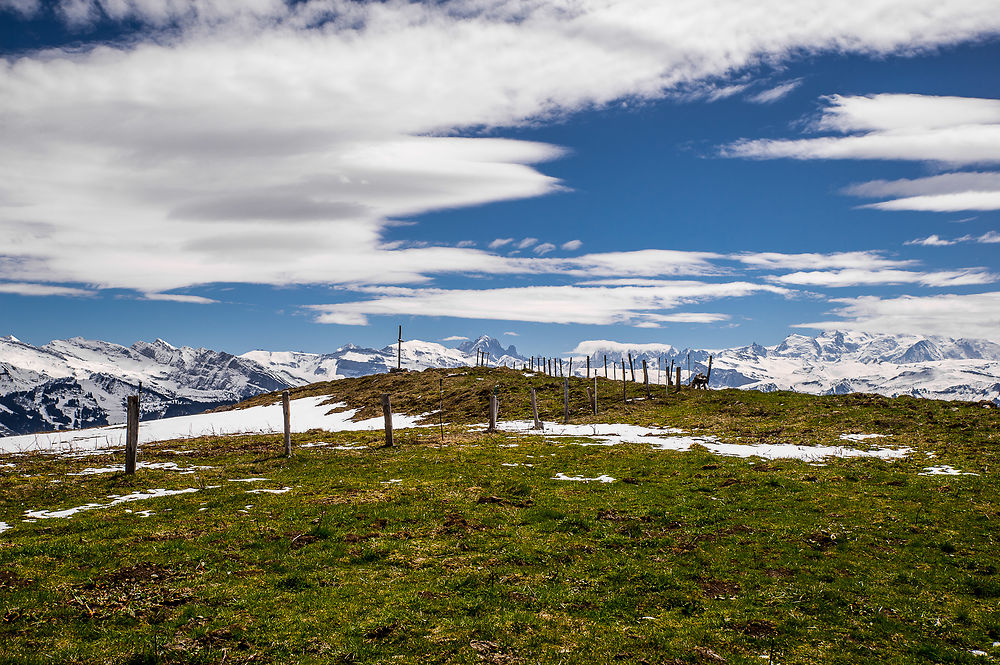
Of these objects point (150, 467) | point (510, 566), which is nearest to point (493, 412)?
point (150, 467)

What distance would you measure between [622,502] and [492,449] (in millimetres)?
17137

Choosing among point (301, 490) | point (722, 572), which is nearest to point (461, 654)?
point (722, 572)

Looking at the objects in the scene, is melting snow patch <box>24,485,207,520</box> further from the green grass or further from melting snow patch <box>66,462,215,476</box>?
melting snow patch <box>66,462,215,476</box>

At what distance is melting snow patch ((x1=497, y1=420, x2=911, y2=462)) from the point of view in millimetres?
35719

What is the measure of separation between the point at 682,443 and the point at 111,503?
3407 cm

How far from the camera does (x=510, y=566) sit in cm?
1641

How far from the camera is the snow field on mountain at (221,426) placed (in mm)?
54062

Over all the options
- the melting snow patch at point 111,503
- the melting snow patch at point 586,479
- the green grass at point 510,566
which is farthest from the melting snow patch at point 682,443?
the melting snow patch at point 111,503

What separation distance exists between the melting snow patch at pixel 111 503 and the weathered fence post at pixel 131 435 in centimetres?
407

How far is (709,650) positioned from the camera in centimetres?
1182

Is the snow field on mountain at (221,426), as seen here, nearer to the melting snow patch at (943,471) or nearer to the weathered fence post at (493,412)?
the weathered fence post at (493,412)

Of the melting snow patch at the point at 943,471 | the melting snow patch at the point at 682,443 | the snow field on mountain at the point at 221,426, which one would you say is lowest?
the melting snow patch at the point at 943,471

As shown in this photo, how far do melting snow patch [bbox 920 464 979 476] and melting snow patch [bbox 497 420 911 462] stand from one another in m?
3.43

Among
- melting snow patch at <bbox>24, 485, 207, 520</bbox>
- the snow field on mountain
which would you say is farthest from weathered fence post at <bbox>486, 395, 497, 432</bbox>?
melting snow patch at <bbox>24, 485, 207, 520</bbox>
